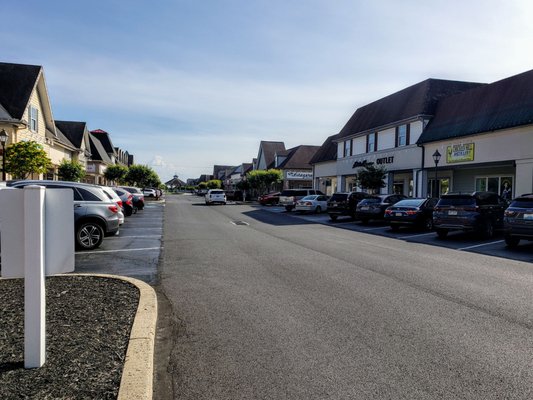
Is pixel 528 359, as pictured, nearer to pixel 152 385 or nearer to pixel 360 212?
pixel 152 385

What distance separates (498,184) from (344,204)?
360 inches

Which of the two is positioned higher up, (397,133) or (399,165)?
(397,133)

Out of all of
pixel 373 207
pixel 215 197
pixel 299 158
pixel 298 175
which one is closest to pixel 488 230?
pixel 373 207

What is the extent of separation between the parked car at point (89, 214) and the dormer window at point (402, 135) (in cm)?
2356

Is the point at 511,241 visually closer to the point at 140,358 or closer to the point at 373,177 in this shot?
the point at 140,358

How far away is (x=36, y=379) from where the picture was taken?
3.52m

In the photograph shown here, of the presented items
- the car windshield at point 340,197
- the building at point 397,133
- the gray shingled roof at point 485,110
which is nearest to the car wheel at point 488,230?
Result: the gray shingled roof at point 485,110

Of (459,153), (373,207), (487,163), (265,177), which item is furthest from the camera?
(265,177)

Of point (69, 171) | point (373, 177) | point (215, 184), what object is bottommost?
point (215, 184)

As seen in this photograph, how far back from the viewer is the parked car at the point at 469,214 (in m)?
15.7

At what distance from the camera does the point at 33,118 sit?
28156 mm

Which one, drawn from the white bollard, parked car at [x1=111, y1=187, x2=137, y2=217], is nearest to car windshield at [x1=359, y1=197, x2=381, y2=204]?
parked car at [x1=111, y1=187, x2=137, y2=217]

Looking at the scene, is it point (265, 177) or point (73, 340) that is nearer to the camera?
point (73, 340)

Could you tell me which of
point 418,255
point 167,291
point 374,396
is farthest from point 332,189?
point 374,396
